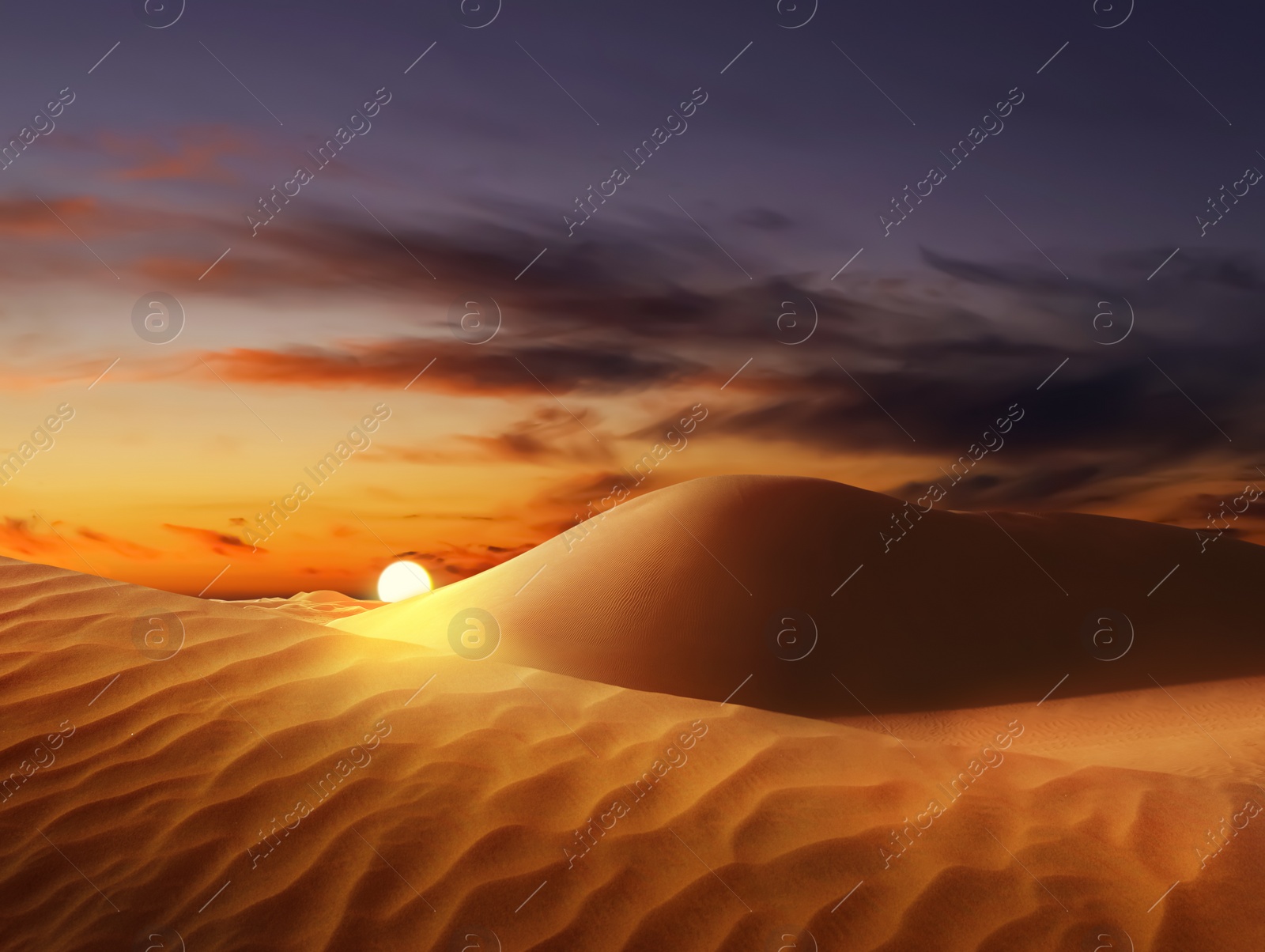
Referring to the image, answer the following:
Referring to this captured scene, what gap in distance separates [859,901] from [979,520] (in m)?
14.1

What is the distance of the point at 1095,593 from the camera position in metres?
14.6

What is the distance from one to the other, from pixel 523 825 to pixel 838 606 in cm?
975

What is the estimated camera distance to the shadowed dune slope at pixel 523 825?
292 cm

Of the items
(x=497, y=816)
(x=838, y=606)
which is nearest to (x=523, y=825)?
(x=497, y=816)

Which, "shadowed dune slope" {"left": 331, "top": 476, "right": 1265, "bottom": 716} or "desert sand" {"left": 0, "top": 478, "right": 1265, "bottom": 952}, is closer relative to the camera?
"desert sand" {"left": 0, "top": 478, "right": 1265, "bottom": 952}

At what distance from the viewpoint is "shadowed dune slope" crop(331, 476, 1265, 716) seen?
11016 millimetres

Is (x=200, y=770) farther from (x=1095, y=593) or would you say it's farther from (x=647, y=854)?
(x=1095, y=593)

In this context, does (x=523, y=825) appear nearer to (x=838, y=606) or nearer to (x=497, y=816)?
(x=497, y=816)

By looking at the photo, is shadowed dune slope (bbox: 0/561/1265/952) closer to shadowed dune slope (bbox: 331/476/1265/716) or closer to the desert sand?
the desert sand

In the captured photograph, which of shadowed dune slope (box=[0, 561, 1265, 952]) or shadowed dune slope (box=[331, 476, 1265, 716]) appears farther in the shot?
shadowed dune slope (box=[331, 476, 1265, 716])

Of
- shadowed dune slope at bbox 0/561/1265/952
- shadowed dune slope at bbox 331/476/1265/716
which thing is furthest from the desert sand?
shadowed dune slope at bbox 331/476/1265/716

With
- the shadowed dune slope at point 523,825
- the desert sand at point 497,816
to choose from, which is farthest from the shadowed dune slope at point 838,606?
the shadowed dune slope at point 523,825

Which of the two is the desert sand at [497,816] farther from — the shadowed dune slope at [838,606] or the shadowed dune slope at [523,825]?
the shadowed dune slope at [838,606]

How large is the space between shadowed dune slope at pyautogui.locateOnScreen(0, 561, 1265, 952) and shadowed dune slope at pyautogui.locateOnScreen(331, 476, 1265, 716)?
5.96 metres
